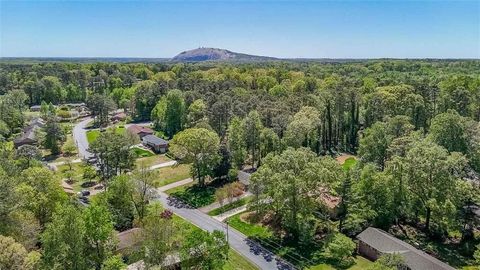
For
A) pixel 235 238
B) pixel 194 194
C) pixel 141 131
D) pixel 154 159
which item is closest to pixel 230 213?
pixel 235 238

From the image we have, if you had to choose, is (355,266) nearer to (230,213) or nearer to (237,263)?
(237,263)

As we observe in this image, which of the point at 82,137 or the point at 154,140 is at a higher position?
the point at 154,140

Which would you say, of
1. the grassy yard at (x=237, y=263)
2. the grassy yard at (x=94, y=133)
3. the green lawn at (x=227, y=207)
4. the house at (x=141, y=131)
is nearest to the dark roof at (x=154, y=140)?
the house at (x=141, y=131)

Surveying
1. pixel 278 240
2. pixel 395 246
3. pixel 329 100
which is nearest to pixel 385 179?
pixel 395 246

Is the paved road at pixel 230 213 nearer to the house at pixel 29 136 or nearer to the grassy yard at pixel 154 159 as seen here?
the grassy yard at pixel 154 159

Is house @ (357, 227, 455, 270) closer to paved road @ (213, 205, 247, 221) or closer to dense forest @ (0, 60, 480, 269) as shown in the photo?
dense forest @ (0, 60, 480, 269)

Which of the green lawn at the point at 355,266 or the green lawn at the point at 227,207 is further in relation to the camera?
the green lawn at the point at 227,207

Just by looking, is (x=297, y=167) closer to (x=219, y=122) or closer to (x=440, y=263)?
(x=440, y=263)
